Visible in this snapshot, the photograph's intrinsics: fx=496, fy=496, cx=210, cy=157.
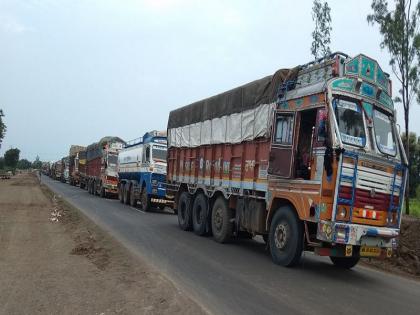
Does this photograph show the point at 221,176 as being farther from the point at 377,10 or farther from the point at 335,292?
the point at 377,10

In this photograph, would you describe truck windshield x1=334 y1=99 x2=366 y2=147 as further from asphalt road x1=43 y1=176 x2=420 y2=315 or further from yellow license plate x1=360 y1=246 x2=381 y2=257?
asphalt road x1=43 y1=176 x2=420 y2=315

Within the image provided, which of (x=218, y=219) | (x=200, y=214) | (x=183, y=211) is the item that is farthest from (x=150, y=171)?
(x=218, y=219)

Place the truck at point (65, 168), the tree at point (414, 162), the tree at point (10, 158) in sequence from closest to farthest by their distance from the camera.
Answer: the tree at point (414, 162), the truck at point (65, 168), the tree at point (10, 158)

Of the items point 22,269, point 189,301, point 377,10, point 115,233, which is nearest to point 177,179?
point 115,233

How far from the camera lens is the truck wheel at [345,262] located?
10203 millimetres

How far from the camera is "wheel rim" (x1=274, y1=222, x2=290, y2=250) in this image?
954 centimetres

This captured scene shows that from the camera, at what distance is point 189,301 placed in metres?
6.53

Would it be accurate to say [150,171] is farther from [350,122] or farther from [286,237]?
[350,122]

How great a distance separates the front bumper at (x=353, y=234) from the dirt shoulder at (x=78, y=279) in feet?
9.31

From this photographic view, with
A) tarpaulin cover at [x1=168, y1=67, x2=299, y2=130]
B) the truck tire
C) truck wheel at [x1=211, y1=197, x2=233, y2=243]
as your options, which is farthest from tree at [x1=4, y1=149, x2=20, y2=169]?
truck wheel at [x1=211, y1=197, x2=233, y2=243]

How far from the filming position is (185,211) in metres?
15.4

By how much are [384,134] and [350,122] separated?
91 centimetres

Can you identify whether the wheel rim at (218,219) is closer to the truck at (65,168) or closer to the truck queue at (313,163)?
the truck queue at (313,163)

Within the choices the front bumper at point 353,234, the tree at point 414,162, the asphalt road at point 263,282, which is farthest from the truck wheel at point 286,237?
the tree at point 414,162
